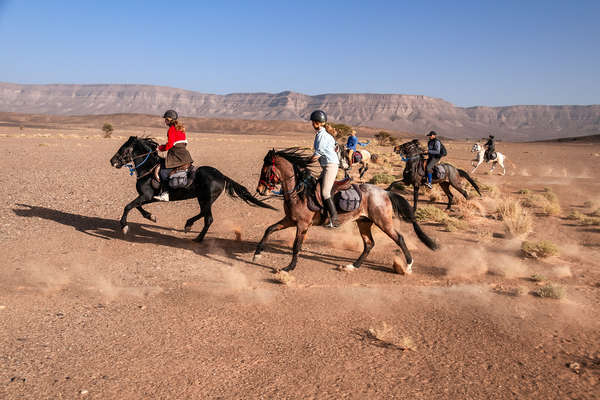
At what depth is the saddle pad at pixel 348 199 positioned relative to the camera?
7.05m

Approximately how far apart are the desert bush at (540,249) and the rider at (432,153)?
421 centimetres

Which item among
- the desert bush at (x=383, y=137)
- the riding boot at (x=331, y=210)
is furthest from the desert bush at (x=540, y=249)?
the desert bush at (x=383, y=137)

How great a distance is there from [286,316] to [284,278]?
119 centimetres

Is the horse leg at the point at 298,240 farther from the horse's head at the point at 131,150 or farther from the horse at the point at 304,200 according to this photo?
the horse's head at the point at 131,150

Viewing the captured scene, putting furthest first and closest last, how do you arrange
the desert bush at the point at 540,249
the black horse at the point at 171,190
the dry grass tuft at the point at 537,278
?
the black horse at the point at 171,190, the desert bush at the point at 540,249, the dry grass tuft at the point at 537,278

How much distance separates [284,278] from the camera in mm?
6672

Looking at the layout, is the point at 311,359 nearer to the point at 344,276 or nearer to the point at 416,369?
the point at 416,369

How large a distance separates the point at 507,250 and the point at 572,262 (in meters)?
1.19

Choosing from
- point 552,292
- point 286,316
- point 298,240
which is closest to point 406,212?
point 298,240

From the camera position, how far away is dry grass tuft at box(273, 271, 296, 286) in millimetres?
6652

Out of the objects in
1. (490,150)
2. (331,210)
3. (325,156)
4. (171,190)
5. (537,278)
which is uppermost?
(490,150)

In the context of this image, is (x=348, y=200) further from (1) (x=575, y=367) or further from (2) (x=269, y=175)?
(1) (x=575, y=367)

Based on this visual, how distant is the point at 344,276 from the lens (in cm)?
721

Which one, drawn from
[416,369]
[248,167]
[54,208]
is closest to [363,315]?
[416,369]
